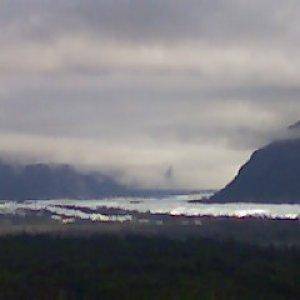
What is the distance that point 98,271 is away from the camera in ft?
545

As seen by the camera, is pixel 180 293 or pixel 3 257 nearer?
pixel 180 293

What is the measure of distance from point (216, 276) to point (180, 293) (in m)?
19.0

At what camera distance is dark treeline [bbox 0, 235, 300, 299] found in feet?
471

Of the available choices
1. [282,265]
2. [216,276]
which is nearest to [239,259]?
[282,265]

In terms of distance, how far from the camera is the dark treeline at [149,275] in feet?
471

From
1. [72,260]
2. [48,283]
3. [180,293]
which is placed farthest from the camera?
[72,260]

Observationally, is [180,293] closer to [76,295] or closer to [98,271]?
[76,295]

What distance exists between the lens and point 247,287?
5935 inches

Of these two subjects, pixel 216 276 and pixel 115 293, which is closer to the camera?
pixel 115 293

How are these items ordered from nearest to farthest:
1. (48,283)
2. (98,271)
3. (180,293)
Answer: (180,293) → (48,283) → (98,271)

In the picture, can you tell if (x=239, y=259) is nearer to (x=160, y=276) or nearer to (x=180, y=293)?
(x=160, y=276)

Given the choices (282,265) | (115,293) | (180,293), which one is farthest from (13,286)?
(282,265)

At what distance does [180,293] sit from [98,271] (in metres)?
28.6

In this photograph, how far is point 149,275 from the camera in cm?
16075
